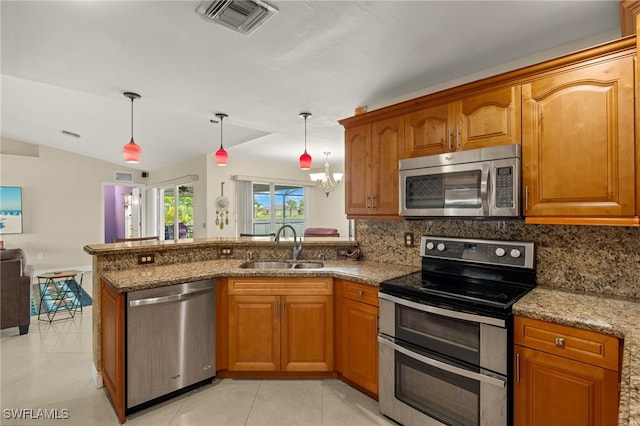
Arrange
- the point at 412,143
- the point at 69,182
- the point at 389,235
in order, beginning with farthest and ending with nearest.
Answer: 1. the point at 69,182
2. the point at 389,235
3. the point at 412,143

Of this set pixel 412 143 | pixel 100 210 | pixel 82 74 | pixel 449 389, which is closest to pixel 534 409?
pixel 449 389

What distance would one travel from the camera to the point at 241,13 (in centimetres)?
179

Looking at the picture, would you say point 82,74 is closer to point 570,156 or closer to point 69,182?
point 570,156

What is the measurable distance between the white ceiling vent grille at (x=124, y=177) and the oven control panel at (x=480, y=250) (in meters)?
8.05

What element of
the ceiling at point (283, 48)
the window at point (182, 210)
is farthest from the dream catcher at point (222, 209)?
the ceiling at point (283, 48)

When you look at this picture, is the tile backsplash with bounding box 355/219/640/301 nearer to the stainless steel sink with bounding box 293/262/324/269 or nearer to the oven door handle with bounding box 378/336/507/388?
the oven door handle with bounding box 378/336/507/388

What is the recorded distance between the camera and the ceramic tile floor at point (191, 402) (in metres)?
2.11

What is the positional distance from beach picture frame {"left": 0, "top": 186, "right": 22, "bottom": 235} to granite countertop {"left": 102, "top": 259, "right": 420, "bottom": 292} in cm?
627

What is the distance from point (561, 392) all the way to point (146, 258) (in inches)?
115

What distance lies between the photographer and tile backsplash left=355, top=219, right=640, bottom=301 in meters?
1.80

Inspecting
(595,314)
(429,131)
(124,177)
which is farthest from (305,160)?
(124,177)

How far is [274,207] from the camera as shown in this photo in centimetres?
760

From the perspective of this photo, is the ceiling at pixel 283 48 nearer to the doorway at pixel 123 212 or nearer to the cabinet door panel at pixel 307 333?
the cabinet door panel at pixel 307 333

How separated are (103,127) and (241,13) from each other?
455cm
